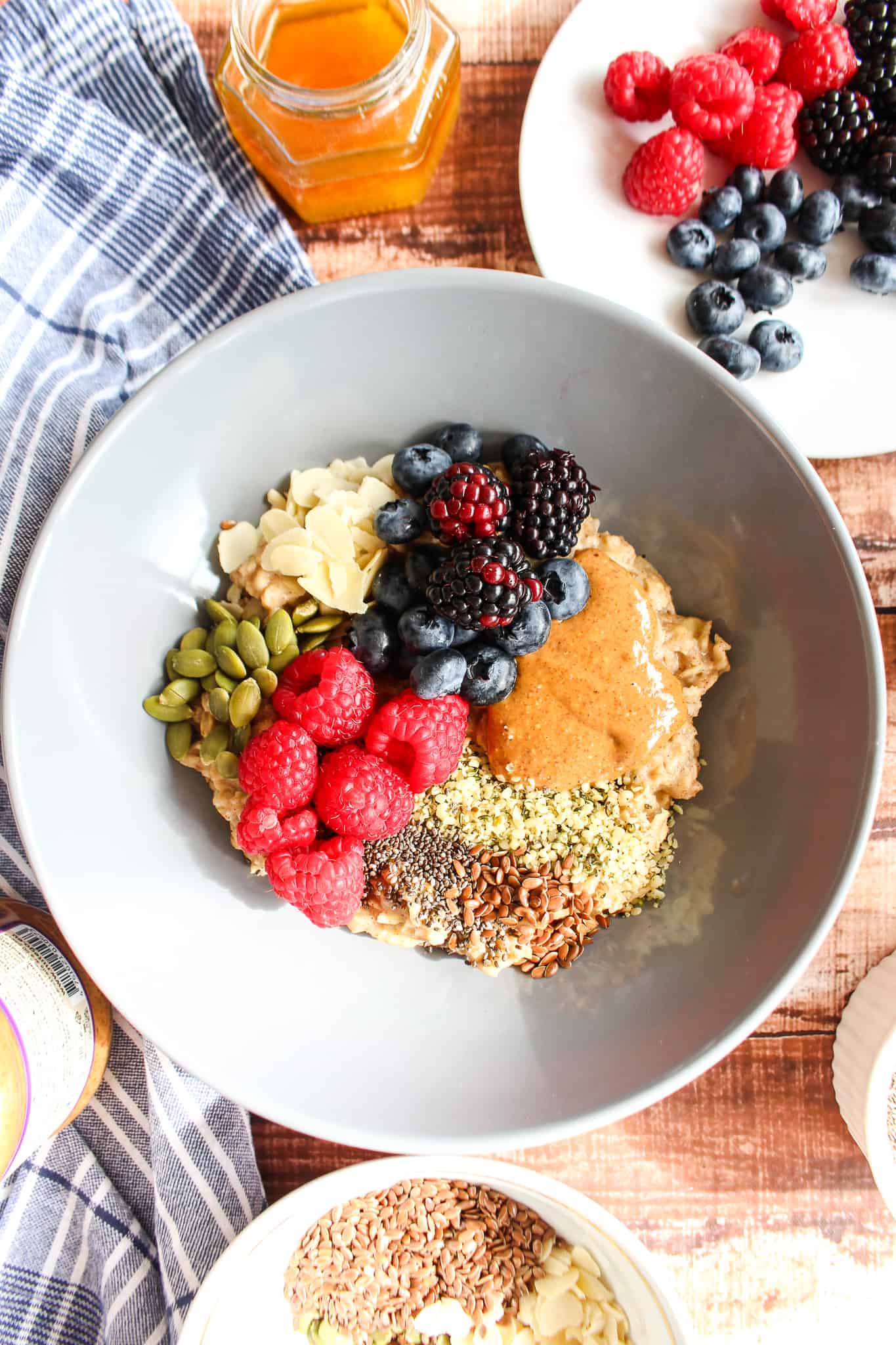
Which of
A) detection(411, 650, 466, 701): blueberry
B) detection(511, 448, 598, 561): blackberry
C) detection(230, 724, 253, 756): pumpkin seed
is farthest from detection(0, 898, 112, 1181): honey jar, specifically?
detection(511, 448, 598, 561): blackberry

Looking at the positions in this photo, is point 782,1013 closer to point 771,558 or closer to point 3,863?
point 771,558

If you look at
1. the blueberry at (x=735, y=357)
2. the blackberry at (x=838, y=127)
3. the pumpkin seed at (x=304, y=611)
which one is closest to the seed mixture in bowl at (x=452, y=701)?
the pumpkin seed at (x=304, y=611)

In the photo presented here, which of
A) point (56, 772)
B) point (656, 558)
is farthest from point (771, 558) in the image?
point (56, 772)

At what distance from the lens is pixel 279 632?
4.40 feet

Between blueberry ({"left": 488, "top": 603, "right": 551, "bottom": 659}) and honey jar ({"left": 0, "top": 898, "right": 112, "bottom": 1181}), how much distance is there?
0.82m

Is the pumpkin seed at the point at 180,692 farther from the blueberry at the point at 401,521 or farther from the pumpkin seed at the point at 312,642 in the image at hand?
the blueberry at the point at 401,521

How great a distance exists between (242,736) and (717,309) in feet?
Answer: 3.05

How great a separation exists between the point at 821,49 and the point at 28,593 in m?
1.36

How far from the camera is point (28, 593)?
1.22m

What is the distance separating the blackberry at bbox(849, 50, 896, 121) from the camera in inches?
58.2

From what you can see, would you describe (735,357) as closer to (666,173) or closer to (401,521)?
(666,173)

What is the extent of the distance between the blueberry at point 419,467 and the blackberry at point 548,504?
0.11 metres

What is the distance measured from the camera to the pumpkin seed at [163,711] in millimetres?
1370

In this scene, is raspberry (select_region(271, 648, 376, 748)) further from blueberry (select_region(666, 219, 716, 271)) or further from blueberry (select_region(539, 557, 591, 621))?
blueberry (select_region(666, 219, 716, 271))
